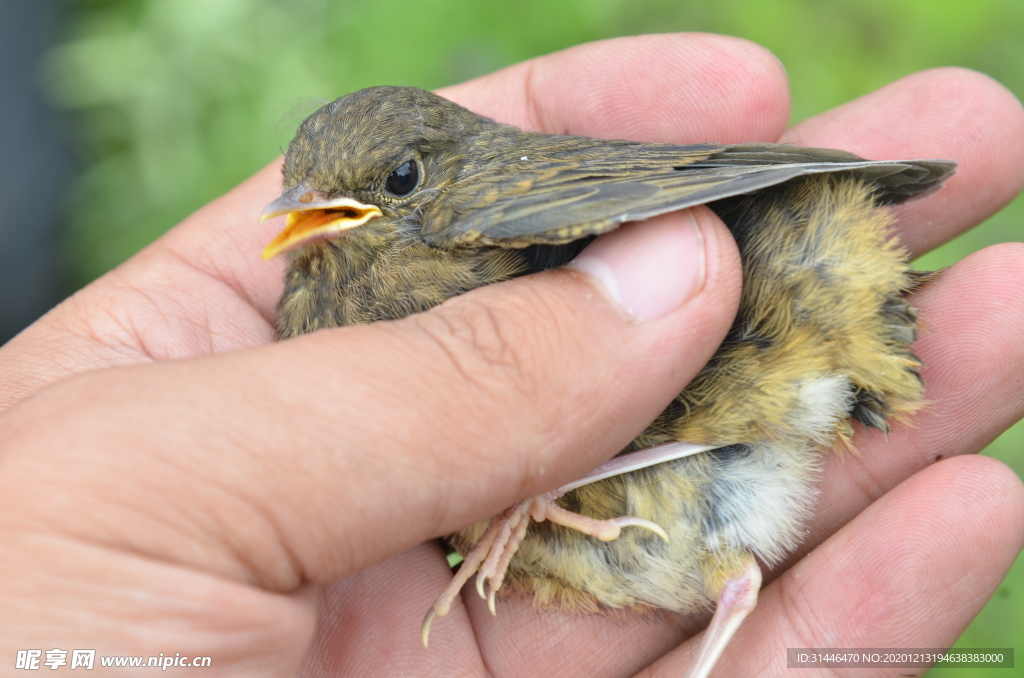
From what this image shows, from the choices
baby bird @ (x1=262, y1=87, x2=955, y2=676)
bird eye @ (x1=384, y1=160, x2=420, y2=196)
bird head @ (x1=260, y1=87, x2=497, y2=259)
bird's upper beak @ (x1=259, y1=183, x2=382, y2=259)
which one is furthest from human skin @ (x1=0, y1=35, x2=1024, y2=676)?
bird eye @ (x1=384, y1=160, x2=420, y2=196)

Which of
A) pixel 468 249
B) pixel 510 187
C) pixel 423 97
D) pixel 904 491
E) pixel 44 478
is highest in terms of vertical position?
pixel 423 97

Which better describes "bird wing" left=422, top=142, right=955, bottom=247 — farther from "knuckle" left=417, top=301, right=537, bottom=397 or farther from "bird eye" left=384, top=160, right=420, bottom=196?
"knuckle" left=417, top=301, right=537, bottom=397

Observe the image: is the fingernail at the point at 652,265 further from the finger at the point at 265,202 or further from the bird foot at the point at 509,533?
the finger at the point at 265,202

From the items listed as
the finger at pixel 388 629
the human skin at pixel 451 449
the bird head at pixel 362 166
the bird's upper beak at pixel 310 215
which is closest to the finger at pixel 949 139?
the human skin at pixel 451 449

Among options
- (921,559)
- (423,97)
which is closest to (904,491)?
(921,559)

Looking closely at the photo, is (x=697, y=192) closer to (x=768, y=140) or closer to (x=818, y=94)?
(x=768, y=140)
